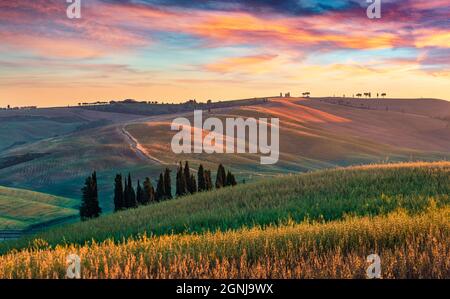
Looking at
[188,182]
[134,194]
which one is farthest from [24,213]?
[188,182]

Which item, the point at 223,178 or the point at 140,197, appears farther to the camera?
the point at 223,178

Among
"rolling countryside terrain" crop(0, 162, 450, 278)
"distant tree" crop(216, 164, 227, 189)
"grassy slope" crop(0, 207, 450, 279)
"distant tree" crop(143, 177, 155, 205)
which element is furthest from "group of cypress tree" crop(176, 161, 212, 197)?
"grassy slope" crop(0, 207, 450, 279)

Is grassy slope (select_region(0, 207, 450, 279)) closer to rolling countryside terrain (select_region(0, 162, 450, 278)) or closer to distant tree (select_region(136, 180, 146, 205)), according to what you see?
rolling countryside terrain (select_region(0, 162, 450, 278))

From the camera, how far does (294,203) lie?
26.3 m

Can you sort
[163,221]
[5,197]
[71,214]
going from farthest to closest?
[5,197], [71,214], [163,221]

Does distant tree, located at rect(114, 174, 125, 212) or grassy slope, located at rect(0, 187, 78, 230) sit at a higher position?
distant tree, located at rect(114, 174, 125, 212)

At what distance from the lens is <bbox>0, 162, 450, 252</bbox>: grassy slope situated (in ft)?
73.2

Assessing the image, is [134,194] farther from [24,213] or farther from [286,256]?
[286,256]

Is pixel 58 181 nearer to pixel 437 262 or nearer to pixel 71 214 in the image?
pixel 71 214

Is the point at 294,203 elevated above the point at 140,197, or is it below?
above

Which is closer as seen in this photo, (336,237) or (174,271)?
(174,271)

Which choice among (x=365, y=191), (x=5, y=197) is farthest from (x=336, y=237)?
(x=5, y=197)
